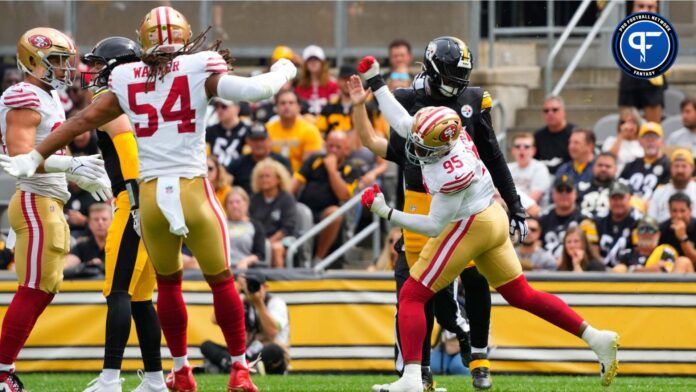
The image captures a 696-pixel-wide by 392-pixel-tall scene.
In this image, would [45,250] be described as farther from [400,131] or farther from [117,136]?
[400,131]

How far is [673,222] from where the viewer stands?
11930mm

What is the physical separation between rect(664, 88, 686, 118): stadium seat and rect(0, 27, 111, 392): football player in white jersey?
804 centimetres

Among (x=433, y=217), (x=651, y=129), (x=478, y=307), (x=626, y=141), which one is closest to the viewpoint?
(x=433, y=217)

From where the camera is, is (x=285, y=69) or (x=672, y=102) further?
(x=672, y=102)

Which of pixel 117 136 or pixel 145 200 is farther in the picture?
pixel 117 136

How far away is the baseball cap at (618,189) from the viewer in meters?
12.1

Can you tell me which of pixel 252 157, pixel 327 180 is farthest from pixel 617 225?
pixel 252 157

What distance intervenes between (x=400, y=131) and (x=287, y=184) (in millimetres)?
5241

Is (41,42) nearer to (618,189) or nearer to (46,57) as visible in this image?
(46,57)

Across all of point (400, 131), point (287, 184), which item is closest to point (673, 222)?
point (287, 184)

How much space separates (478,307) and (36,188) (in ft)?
9.24

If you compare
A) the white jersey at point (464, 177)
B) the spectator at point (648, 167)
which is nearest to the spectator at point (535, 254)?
the spectator at point (648, 167)

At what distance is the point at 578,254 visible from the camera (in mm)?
11695

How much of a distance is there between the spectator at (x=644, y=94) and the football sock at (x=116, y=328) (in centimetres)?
728
